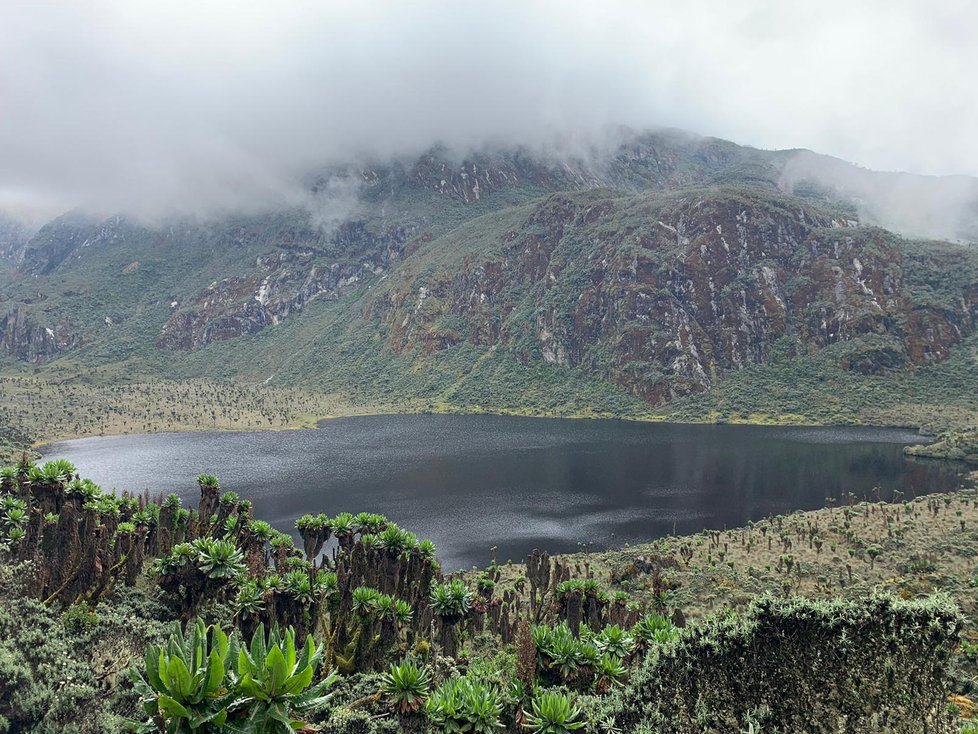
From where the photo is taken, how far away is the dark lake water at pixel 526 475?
9406cm

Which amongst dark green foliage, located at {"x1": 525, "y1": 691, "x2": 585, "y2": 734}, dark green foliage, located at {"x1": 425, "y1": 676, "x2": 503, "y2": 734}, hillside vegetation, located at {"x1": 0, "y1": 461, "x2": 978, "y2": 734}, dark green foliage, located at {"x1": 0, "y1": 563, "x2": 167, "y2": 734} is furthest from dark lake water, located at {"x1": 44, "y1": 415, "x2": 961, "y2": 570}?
dark green foliage, located at {"x1": 525, "y1": 691, "x2": 585, "y2": 734}

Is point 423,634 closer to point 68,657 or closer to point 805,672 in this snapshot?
point 68,657

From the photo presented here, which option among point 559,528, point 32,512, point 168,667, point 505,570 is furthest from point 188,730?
point 559,528

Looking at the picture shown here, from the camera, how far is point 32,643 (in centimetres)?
3050

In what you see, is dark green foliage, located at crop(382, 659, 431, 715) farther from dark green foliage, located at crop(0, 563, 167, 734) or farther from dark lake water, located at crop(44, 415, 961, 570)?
dark lake water, located at crop(44, 415, 961, 570)

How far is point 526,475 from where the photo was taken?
409ft

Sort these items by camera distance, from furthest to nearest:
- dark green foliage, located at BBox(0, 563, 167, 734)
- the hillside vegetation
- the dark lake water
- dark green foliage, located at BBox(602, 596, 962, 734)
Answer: the dark lake water, dark green foliage, located at BBox(0, 563, 167, 734), dark green foliage, located at BBox(602, 596, 962, 734), the hillside vegetation

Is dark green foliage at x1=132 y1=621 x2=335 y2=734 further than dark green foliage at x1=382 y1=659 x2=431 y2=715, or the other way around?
dark green foliage at x1=382 y1=659 x2=431 y2=715

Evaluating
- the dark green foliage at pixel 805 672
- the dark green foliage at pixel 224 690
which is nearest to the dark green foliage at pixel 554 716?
the dark green foliage at pixel 805 672

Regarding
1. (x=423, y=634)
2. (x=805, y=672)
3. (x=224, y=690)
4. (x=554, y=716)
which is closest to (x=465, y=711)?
(x=554, y=716)

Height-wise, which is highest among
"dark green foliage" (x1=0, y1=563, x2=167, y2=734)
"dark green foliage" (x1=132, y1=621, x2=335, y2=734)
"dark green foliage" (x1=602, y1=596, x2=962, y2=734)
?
"dark green foliage" (x1=132, y1=621, x2=335, y2=734)

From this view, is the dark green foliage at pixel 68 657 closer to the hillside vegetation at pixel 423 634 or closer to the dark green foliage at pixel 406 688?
the hillside vegetation at pixel 423 634

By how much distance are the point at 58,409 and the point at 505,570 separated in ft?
634

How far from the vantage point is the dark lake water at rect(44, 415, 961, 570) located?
9406cm
